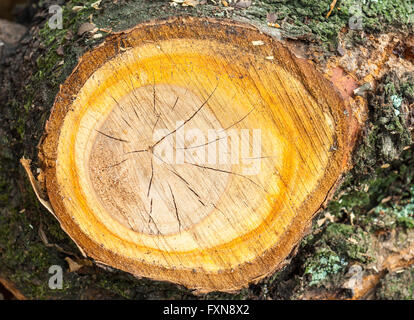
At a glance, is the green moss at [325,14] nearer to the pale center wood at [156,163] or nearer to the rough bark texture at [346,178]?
the rough bark texture at [346,178]

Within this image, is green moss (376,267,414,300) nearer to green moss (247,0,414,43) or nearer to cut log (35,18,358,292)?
cut log (35,18,358,292)

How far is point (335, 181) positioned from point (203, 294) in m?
0.71

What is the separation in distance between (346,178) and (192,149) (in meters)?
0.69

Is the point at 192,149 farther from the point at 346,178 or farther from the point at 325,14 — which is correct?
the point at 325,14

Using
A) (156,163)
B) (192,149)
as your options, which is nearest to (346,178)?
(192,149)

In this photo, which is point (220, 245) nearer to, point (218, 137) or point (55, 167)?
point (218, 137)

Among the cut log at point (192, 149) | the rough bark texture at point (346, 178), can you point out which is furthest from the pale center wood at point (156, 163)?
the rough bark texture at point (346, 178)

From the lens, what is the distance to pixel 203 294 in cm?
177

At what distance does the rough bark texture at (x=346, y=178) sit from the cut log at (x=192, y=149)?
0.33 ft

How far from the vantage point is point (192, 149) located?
161cm

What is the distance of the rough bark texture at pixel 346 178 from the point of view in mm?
1688

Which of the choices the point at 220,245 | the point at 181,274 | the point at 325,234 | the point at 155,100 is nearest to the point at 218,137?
the point at 155,100

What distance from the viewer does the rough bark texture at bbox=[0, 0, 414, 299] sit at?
1.69 m

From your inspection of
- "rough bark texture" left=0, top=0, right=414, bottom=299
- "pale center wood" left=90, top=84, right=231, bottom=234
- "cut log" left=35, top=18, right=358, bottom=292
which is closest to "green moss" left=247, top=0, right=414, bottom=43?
"rough bark texture" left=0, top=0, right=414, bottom=299
